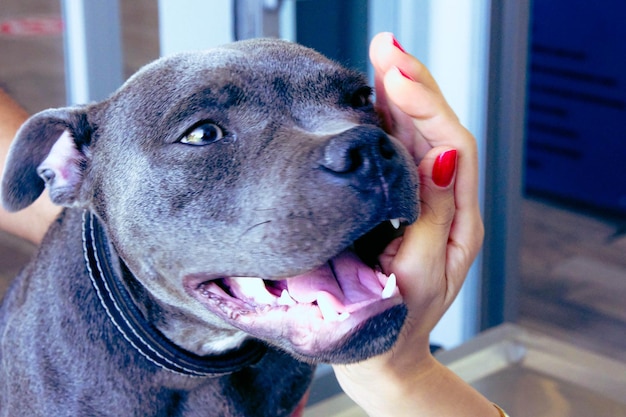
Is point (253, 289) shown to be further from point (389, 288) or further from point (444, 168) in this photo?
point (444, 168)

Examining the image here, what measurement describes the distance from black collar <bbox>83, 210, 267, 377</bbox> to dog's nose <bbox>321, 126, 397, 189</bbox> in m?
0.34

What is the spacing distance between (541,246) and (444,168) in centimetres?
335

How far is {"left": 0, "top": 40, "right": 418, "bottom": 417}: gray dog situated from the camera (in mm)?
934

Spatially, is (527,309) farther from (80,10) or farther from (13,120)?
(13,120)

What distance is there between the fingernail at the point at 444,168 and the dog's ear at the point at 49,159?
18.2 inches

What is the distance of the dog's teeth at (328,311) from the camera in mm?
927

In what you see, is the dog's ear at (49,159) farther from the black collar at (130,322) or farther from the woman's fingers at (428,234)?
the woman's fingers at (428,234)

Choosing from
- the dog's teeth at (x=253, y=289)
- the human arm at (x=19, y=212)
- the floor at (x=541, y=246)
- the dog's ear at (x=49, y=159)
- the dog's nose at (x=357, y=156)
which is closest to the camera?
the dog's nose at (x=357, y=156)

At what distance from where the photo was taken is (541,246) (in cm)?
427

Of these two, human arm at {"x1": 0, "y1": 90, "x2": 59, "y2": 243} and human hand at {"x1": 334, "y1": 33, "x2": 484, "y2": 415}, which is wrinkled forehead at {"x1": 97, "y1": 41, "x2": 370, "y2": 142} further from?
human arm at {"x1": 0, "y1": 90, "x2": 59, "y2": 243}

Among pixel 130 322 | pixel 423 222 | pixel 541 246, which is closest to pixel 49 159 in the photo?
pixel 130 322

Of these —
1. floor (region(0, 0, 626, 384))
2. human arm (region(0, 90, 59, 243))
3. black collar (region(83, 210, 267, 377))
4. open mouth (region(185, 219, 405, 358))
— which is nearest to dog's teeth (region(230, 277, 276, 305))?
open mouth (region(185, 219, 405, 358))

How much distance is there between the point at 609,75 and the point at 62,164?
3792 mm

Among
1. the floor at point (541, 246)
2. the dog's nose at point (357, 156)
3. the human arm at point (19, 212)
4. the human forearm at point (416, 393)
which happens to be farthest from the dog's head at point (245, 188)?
the floor at point (541, 246)
